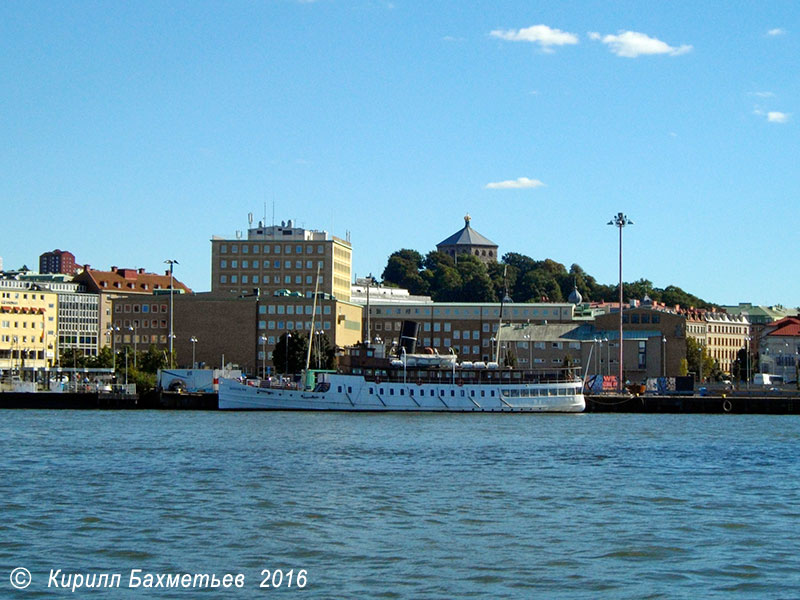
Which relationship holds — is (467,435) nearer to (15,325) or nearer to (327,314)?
(327,314)

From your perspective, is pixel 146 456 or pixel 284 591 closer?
pixel 284 591

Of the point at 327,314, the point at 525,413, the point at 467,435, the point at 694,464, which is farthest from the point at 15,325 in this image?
the point at 694,464

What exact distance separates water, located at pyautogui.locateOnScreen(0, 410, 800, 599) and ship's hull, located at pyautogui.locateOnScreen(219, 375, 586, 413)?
29.5m

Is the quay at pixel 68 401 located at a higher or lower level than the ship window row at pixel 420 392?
lower

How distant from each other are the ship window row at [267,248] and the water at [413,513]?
4090 inches

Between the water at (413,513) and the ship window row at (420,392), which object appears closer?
the water at (413,513)

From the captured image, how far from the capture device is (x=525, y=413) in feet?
314

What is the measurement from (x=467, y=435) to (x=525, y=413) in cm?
2726

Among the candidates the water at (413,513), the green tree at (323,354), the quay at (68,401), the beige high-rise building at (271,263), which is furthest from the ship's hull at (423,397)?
the beige high-rise building at (271,263)

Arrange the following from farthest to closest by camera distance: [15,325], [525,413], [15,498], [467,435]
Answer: [15,325]
[525,413]
[467,435]
[15,498]

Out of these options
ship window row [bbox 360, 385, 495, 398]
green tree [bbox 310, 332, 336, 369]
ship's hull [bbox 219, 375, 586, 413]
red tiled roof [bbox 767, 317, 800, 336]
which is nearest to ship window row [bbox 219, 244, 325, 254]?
green tree [bbox 310, 332, 336, 369]

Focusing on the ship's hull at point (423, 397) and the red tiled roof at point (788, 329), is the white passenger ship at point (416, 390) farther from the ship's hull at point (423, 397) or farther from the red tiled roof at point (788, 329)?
the red tiled roof at point (788, 329)

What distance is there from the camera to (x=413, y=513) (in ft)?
118

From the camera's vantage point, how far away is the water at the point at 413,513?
89.8ft
